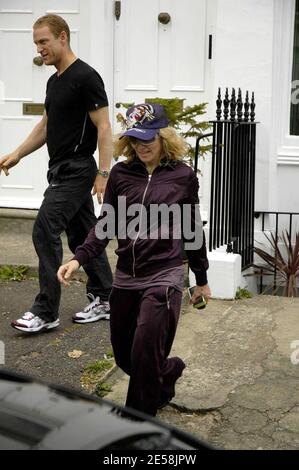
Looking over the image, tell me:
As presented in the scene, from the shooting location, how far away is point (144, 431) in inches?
99.3

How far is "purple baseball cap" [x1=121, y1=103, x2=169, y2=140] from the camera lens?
13.7 feet

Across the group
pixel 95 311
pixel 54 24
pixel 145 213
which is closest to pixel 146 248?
pixel 145 213

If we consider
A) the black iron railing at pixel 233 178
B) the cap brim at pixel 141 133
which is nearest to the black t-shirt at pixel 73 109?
the black iron railing at pixel 233 178

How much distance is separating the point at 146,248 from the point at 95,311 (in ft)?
6.41

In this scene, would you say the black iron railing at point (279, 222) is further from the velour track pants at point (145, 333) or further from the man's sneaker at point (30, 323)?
the velour track pants at point (145, 333)

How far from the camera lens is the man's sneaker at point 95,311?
19.8 ft

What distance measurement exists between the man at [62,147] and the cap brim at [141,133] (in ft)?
4.80

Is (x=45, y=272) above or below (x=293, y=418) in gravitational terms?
above

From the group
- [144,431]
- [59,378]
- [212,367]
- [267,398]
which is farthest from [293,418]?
[144,431]

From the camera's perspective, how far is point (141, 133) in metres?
4.17

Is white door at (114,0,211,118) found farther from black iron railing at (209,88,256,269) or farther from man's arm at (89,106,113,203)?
man's arm at (89,106,113,203)

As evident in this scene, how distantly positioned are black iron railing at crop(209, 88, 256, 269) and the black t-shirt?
1250 millimetres

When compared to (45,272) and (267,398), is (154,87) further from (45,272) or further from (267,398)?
(267,398)

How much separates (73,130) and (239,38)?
8.72ft
